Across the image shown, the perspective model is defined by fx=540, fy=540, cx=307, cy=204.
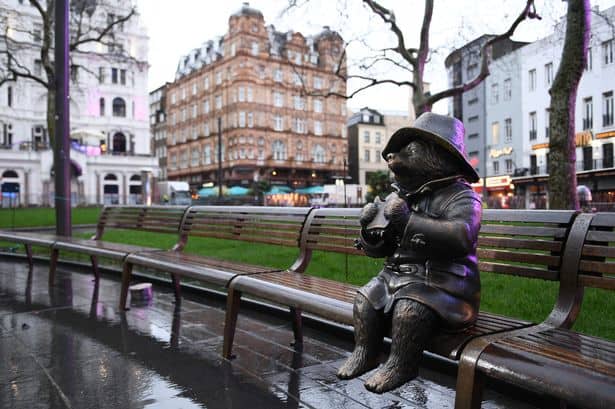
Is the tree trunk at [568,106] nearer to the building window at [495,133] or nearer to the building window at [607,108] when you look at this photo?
the building window at [607,108]

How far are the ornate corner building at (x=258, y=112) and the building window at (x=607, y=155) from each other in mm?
31180

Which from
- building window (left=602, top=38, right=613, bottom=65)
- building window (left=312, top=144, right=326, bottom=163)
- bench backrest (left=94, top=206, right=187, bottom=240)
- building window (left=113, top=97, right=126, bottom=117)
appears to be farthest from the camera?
building window (left=312, top=144, right=326, bottom=163)

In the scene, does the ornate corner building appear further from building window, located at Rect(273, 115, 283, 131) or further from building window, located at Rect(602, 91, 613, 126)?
building window, located at Rect(602, 91, 613, 126)

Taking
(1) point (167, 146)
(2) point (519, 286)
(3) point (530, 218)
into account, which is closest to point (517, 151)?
(2) point (519, 286)

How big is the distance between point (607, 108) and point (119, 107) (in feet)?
147

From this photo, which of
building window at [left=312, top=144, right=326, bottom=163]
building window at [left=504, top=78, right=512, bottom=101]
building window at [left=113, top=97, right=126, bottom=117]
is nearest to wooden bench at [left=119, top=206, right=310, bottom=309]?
building window at [left=504, top=78, right=512, bottom=101]

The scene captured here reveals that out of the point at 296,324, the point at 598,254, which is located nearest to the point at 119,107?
the point at 296,324

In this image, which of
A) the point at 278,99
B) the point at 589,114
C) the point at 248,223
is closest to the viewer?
the point at 248,223

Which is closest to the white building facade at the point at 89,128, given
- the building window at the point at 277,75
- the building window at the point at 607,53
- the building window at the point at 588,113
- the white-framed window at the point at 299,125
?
the building window at the point at 277,75

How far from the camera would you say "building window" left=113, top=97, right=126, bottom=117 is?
55.7 meters

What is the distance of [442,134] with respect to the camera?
2.35 meters

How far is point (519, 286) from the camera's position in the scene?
5.60m

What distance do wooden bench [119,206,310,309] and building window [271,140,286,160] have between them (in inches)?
2249

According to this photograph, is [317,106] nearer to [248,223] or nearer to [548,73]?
[548,73]
